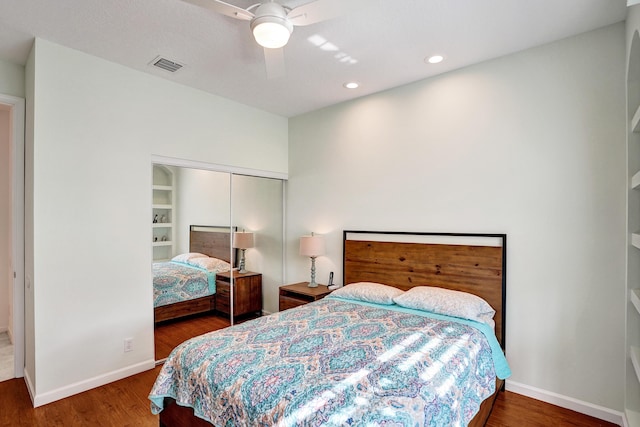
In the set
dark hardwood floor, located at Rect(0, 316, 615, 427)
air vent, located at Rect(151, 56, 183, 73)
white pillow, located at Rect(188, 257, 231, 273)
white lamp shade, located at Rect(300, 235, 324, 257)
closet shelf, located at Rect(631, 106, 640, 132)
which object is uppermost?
air vent, located at Rect(151, 56, 183, 73)

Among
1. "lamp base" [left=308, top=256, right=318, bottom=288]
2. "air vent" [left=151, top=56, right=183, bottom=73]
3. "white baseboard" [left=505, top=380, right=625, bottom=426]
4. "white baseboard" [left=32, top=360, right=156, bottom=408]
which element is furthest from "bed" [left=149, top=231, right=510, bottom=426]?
"air vent" [left=151, top=56, right=183, bottom=73]

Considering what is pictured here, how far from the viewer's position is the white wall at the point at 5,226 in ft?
12.2

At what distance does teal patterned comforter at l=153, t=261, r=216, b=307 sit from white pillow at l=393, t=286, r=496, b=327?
2118mm

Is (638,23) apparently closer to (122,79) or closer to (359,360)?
(359,360)

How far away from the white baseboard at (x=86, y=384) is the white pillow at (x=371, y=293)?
194cm

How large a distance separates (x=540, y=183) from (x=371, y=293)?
65.1 inches

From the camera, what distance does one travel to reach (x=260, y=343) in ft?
6.56

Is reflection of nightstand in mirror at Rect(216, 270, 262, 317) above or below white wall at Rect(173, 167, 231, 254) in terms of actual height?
below

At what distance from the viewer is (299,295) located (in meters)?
3.65

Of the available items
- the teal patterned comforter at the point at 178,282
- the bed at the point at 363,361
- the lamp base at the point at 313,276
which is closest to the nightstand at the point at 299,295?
the lamp base at the point at 313,276

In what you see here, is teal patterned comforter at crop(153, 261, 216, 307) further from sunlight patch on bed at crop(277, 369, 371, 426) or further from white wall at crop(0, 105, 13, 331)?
sunlight patch on bed at crop(277, 369, 371, 426)

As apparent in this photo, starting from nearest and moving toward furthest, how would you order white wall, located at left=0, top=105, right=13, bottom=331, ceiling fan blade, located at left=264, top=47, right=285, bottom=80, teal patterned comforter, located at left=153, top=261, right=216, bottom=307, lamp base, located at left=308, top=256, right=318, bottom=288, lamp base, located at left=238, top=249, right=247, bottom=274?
ceiling fan blade, located at left=264, top=47, right=285, bottom=80 → teal patterned comforter, located at left=153, top=261, right=216, bottom=307 → white wall, located at left=0, top=105, right=13, bottom=331 → lamp base, located at left=308, top=256, right=318, bottom=288 → lamp base, located at left=238, top=249, right=247, bottom=274

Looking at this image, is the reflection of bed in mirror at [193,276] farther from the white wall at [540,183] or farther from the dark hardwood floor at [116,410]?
the white wall at [540,183]

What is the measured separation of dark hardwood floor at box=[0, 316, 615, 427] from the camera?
2291 mm
